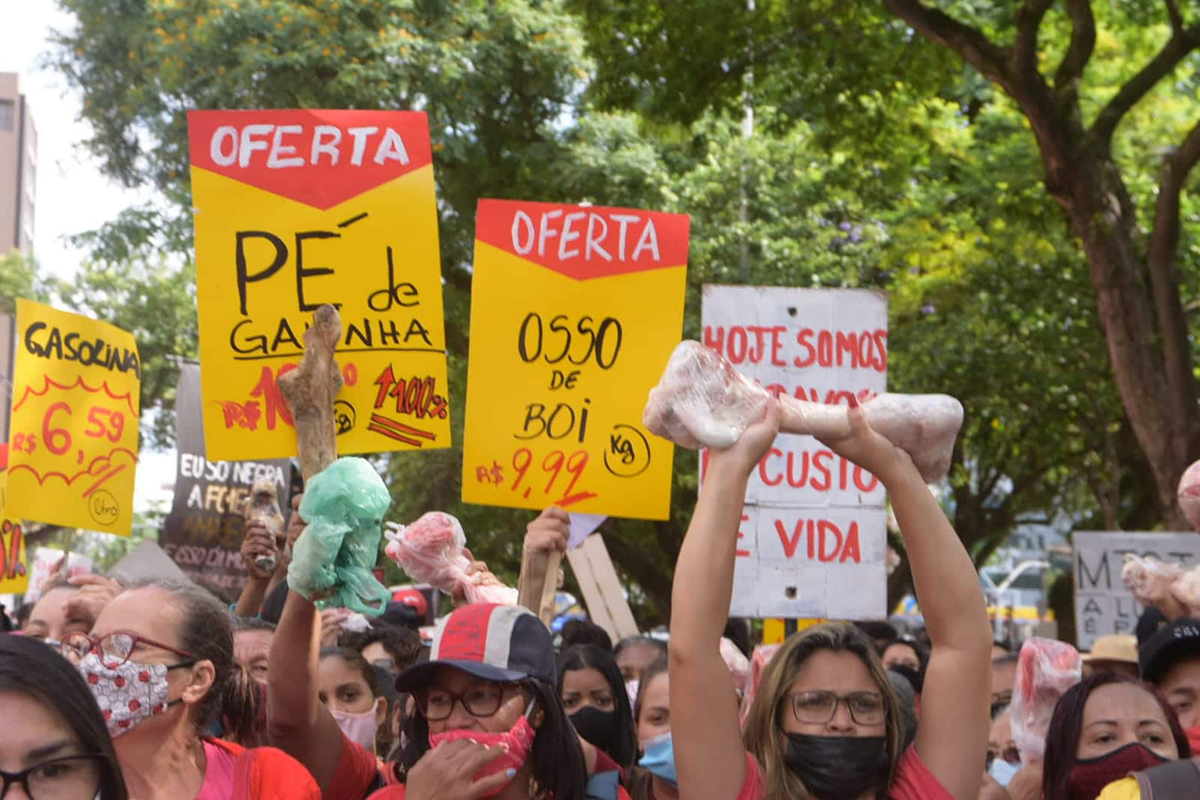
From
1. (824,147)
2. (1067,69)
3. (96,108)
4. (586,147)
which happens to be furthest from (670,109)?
(96,108)

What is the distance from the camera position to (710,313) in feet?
24.6

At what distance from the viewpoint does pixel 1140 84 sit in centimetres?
1052

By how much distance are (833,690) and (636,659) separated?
2870 millimetres

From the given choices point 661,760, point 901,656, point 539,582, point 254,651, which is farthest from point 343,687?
point 901,656

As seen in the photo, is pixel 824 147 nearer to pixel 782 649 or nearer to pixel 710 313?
pixel 710 313

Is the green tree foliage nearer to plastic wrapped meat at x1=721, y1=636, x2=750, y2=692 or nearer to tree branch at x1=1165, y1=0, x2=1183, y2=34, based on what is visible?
tree branch at x1=1165, y1=0, x2=1183, y2=34

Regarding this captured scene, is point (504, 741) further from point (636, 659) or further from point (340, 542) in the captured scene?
point (636, 659)

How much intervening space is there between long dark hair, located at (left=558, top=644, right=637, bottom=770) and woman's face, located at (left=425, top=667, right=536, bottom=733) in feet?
5.03

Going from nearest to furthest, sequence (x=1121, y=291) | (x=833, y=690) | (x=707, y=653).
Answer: (x=707, y=653) < (x=833, y=690) < (x=1121, y=291)

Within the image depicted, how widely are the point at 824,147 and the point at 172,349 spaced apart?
13552 millimetres

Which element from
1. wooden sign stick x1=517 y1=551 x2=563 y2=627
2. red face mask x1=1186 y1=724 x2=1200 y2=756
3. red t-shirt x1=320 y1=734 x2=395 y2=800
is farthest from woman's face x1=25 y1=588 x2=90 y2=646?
red face mask x1=1186 y1=724 x2=1200 y2=756

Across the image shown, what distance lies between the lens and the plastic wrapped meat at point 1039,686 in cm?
465

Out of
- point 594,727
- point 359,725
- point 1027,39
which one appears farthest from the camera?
point 1027,39

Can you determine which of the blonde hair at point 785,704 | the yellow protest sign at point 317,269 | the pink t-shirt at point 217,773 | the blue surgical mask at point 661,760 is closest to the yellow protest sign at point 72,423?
the yellow protest sign at point 317,269
